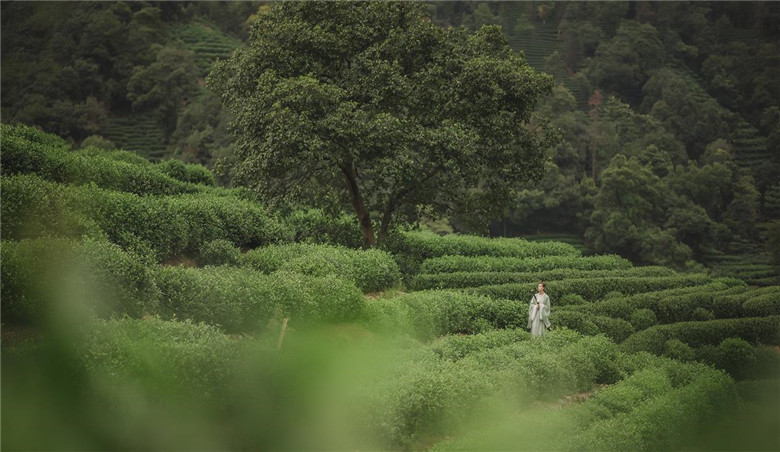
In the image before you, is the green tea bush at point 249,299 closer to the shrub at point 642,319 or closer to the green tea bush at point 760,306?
the shrub at point 642,319

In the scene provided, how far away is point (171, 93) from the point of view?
5250 cm

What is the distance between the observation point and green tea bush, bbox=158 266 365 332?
13.0 m

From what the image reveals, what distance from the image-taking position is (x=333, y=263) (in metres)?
17.5

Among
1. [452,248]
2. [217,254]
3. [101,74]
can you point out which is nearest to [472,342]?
[217,254]

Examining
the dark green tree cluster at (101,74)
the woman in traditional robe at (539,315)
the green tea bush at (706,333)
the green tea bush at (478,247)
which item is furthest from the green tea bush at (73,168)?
the dark green tree cluster at (101,74)

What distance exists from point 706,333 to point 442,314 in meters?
6.52

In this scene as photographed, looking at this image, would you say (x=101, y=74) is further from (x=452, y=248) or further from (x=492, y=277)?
(x=492, y=277)

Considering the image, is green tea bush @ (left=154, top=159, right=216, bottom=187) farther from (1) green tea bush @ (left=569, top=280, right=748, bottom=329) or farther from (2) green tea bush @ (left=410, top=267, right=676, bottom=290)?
(1) green tea bush @ (left=569, top=280, right=748, bottom=329)

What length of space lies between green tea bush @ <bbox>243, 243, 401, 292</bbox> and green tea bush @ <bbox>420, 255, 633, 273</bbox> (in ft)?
10.1

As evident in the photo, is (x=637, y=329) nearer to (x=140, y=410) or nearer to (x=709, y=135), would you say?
(x=140, y=410)

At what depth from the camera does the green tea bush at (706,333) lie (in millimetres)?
17750

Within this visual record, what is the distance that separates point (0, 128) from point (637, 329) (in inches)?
585

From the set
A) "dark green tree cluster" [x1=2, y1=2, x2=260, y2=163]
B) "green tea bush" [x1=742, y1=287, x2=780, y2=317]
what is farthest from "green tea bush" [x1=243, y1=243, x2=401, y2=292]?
"dark green tree cluster" [x1=2, y1=2, x2=260, y2=163]

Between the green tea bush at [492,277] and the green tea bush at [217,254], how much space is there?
5.17 metres
